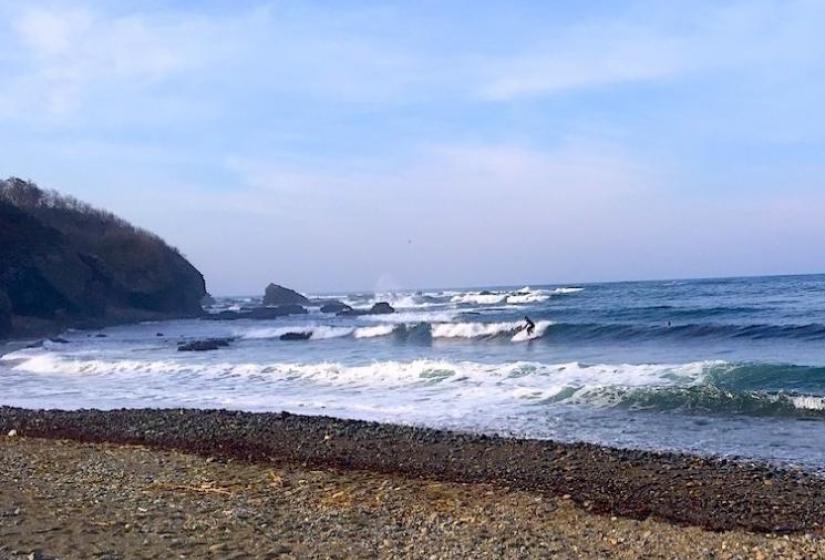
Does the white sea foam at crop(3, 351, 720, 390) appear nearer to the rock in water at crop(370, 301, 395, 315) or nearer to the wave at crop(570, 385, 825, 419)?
the wave at crop(570, 385, 825, 419)

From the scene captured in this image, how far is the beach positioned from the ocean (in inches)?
73.2

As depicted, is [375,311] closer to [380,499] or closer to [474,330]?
[474,330]

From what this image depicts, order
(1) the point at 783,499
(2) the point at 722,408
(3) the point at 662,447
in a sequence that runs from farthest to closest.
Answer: (2) the point at 722,408 < (3) the point at 662,447 < (1) the point at 783,499

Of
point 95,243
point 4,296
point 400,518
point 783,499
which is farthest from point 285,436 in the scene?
point 95,243

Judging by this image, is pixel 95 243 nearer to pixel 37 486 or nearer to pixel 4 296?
pixel 4 296

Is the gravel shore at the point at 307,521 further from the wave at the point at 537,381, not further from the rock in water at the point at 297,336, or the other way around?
the rock in water at the point at 297,336

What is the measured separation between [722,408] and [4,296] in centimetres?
3855

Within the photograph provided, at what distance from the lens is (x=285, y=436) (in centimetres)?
1202

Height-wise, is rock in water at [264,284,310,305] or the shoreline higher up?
rock in water at [264,284,310,305]

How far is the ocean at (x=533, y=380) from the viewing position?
42.0ft

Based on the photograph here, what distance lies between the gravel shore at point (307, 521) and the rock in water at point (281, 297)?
7867 centimetres

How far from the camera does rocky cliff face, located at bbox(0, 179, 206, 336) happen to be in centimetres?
4766

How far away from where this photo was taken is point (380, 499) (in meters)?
8.03

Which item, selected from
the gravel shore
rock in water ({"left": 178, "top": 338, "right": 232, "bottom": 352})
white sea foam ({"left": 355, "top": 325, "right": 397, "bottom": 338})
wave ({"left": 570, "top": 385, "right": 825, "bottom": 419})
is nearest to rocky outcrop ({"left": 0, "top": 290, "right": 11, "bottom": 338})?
rock in water ({"left": 178, "top": 338, "right": 232, "bottom": 352})
